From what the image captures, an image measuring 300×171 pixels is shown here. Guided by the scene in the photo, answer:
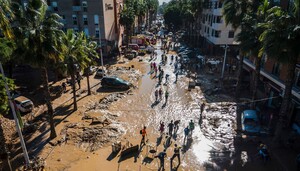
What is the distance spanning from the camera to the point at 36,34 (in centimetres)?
1388

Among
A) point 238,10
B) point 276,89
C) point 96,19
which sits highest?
point 96,19

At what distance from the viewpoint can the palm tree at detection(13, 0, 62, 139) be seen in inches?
538

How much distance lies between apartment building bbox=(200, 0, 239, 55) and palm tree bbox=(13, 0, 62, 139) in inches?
1345

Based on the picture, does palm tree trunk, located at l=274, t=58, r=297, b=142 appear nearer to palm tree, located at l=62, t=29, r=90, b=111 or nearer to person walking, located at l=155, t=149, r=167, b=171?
person walking, located at l=155, t=149, r=167, b=171

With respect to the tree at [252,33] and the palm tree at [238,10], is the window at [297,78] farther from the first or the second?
the palm tree at [238,10]

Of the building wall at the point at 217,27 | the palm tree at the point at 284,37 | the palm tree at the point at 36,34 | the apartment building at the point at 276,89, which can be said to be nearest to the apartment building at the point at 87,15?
the building wall at the point at 217,27

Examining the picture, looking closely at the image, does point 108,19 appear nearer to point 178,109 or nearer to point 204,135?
point 178,109

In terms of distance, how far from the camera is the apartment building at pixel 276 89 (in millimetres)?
19184

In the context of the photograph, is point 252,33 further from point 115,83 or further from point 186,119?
point 115,83

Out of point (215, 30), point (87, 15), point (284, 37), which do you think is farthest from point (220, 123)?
point (87, 15)

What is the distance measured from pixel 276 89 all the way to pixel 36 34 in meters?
23.0

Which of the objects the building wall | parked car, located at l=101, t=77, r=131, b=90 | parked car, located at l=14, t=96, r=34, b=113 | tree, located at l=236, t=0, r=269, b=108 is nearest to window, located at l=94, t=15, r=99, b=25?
parked car, located at l=101, t=77, r=131, b=90

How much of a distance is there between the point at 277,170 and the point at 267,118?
809 centimetres

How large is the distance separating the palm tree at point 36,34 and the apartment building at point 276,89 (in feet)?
56.7
